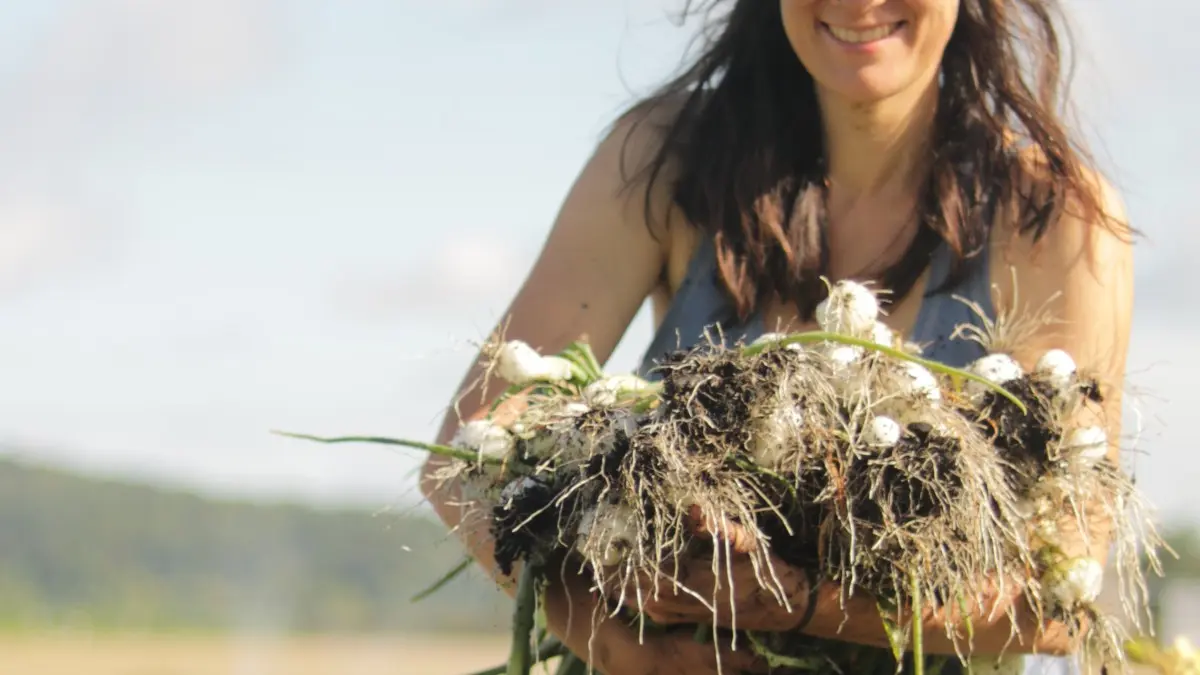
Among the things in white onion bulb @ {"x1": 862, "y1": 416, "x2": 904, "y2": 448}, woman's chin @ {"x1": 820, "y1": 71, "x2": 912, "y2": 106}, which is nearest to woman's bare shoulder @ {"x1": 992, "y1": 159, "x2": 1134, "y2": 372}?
woman's chin @ {"x1": 820, "y1": 71, "x2": 912, "y2": 106}

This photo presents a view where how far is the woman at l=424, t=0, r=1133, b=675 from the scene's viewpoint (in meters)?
2.47

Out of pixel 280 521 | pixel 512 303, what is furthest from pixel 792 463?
pixel 280 521

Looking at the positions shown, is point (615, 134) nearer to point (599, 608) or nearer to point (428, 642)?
point (599, 608)

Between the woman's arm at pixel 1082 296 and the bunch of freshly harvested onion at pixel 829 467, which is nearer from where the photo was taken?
the bunch of freshly harvested onion at pixel 829 467

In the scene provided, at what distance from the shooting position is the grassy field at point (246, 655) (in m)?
25.4

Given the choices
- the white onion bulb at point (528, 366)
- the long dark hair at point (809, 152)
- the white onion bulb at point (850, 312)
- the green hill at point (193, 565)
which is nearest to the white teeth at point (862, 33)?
the long dark hair at point (809, 152)

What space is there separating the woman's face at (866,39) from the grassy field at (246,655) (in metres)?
21.4

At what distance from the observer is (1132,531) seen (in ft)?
7.32

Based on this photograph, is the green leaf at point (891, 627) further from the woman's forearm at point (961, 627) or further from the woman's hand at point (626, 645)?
the woman's hand at point (626, 645)

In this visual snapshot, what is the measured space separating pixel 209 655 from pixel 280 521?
8912 millimetres

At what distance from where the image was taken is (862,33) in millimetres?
2414

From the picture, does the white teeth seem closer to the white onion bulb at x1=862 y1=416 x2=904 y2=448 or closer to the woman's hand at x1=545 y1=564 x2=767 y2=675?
the white onion bulb at x1=862 y1=416 x2=904 y2=448

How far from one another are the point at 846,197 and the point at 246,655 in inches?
1133

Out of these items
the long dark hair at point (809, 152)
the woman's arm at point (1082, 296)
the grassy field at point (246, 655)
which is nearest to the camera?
the woman's arm at point (1082, 296)
